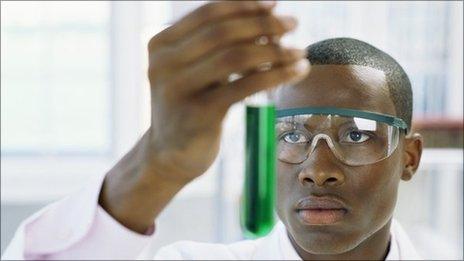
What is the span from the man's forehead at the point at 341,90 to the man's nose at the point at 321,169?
0.09 meters

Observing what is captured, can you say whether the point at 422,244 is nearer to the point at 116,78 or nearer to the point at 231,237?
the point at 231,237

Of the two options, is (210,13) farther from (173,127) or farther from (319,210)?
(319,210)

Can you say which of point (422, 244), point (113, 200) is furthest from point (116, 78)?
point (113, 200)

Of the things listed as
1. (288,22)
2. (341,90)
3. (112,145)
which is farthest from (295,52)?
(112,145)

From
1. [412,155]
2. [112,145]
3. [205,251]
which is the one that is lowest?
[112,145]

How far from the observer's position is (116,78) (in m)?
3.35

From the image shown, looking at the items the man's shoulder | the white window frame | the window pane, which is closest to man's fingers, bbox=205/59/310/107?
the man's shoulder

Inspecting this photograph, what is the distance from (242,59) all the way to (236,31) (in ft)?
0.09

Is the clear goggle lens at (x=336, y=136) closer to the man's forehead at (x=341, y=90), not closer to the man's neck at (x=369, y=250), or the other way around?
the man's forehead at (x=341, y=90)

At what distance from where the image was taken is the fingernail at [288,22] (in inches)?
28.1

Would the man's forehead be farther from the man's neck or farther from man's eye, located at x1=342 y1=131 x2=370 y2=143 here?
the man's neck

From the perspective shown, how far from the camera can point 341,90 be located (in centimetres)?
150

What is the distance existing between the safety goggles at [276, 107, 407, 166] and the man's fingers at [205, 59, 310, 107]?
74cm

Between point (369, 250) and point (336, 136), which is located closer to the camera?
point (336, 136)
